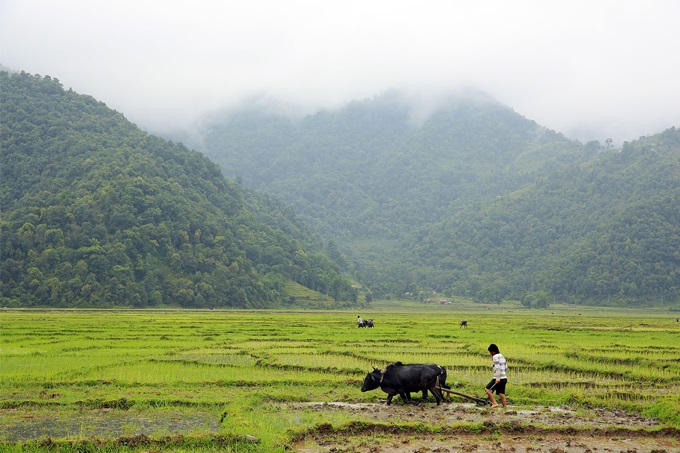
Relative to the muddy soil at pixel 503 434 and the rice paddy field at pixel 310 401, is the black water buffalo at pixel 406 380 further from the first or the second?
the muddy soil at pixel 503 434

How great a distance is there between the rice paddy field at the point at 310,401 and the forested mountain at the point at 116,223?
63.7 m

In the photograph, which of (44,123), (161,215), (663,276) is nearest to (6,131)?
(44,123)

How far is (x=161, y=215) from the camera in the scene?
11175 centimetres

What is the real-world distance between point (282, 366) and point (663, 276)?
132874 millimetres

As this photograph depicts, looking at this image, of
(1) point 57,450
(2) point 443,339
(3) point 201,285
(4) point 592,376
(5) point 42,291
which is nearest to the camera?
(1) point 57,450

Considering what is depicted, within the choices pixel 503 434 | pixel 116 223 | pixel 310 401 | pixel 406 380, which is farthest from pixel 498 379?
pixel 116 223

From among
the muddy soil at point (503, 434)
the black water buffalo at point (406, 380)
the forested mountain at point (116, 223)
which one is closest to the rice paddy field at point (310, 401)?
the muddy soil at point (503, 434)

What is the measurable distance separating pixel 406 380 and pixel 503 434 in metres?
3.89

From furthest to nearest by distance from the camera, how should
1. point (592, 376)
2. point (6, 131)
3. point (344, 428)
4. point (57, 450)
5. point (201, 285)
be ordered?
point (6, 131) → point (201, 285) → point (592, 376) → point (344, 428) → point (57, 450)

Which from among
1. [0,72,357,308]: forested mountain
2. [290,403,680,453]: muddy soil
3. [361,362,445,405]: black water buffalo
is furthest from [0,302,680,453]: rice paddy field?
[0,72,357,308]: forested mountain

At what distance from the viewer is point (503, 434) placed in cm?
1380

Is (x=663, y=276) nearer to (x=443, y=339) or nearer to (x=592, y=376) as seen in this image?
(x=443, y=339)

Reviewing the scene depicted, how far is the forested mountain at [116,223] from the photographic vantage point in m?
91.1

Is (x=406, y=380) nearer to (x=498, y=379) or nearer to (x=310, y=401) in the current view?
(x=498, y=379)
